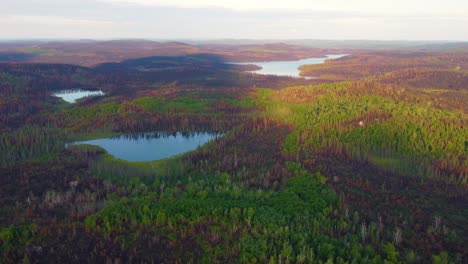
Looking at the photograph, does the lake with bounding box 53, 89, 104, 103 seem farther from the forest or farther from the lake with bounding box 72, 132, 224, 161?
the lake with bounding box 72, 132, 224, 161

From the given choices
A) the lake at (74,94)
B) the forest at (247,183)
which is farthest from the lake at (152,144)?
the lake at (74,94)

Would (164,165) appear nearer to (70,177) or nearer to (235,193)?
(70,177)

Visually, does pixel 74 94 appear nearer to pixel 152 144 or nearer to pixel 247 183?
pixel 152 144

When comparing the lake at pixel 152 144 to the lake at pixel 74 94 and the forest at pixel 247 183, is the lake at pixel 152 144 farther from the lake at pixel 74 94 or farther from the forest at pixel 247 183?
the lake at pixel 74 94

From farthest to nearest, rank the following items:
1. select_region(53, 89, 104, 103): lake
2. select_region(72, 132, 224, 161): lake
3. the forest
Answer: select_region(53, 89, 104, 103): lake < select_region(72, 132, 224, 161): lake < the forest

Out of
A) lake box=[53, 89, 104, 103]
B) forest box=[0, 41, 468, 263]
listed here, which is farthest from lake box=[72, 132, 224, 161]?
lake box=[53, 89, 104, 103]
